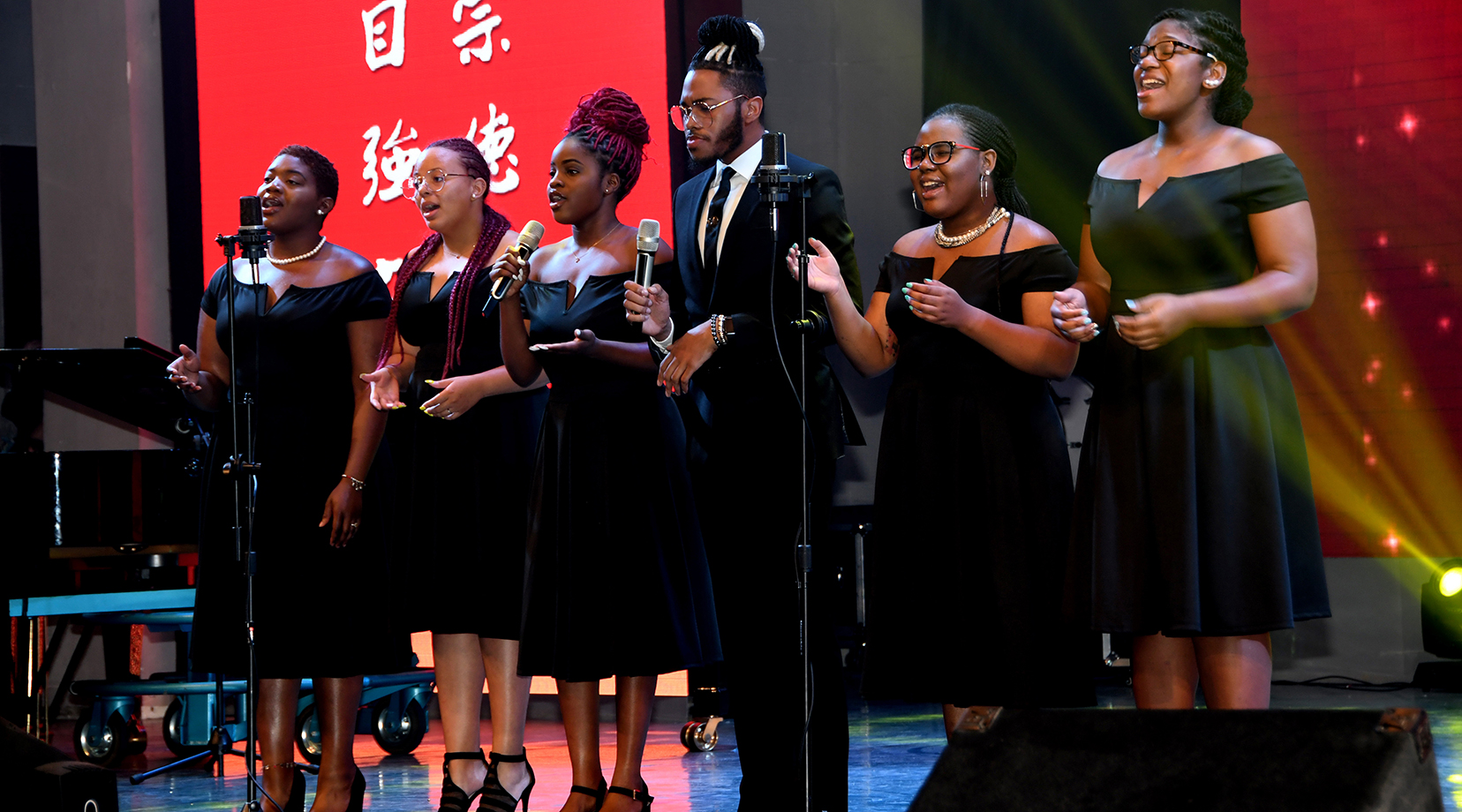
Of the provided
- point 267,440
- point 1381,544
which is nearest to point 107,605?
point 267,440

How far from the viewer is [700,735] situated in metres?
4.87

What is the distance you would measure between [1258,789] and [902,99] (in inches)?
232

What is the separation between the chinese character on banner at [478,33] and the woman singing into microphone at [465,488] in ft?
8.67

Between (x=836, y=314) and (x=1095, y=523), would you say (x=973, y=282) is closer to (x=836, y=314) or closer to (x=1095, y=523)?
(x=836, y=314)

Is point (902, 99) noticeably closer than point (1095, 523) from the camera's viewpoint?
No

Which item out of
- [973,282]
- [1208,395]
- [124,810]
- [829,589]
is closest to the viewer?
[1208,395]

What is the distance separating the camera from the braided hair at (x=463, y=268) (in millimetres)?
3322

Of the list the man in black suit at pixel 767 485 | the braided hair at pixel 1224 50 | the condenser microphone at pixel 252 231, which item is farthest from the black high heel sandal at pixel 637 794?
the braided hair at pixel 1224 50

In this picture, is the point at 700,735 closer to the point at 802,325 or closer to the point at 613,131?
the point at 613,131

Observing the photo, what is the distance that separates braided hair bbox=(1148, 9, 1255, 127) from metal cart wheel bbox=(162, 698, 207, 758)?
3.90 meters

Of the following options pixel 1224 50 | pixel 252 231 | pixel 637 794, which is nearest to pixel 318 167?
pixel 252 231

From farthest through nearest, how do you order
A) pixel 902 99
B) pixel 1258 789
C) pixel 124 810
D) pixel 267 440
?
pixel 902 99 < pixel 124 810 < pixel 267 440 < pixel 1258 789

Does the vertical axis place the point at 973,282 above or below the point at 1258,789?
above

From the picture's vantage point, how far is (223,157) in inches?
249
